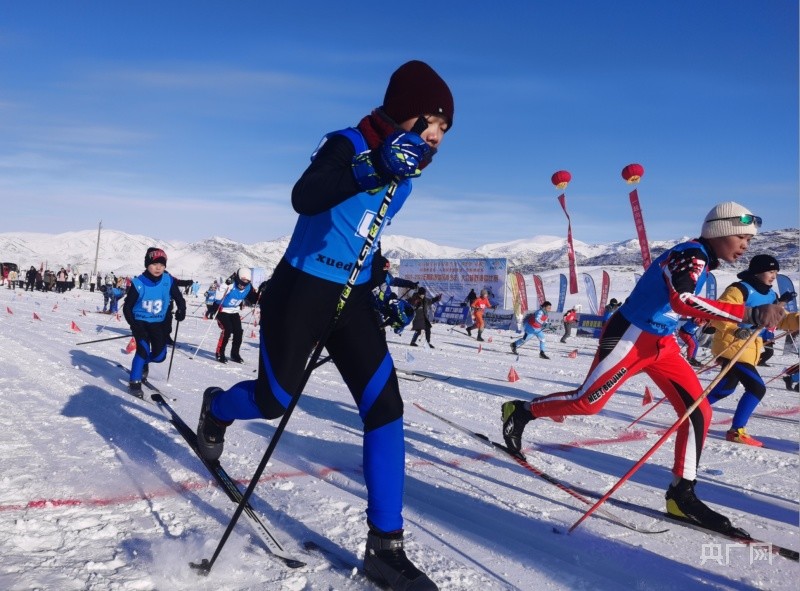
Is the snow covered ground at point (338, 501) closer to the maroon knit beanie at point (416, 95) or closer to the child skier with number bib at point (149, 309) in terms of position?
the child skier with number bib at point (149, 309)

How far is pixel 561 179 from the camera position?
84.3 ft

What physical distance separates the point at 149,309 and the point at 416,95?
5.93 metres

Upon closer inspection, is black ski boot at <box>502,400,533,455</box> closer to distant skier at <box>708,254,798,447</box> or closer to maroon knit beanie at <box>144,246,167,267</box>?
distant skier at <box>708,254,798,447</box>

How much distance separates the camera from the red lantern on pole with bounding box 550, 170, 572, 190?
25.6 meters

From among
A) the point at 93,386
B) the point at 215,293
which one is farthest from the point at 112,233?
the point at 93,386

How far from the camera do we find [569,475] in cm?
439

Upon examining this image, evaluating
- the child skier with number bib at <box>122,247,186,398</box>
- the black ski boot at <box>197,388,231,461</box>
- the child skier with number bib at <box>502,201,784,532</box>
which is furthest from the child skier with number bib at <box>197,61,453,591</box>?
the child skier with number bib at <box>122,247,186,398</box>

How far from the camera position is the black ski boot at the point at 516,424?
4.54m

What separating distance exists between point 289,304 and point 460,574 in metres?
1.36

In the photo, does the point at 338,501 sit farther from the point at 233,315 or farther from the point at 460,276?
the point at 460,276

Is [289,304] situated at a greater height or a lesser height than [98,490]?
greater

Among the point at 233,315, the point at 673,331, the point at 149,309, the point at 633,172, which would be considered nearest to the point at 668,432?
the point at 673,331

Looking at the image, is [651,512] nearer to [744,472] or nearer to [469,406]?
[744,472]

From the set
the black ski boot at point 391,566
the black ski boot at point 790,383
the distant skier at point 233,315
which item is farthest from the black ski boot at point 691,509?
the black ski boot at point 790,383
